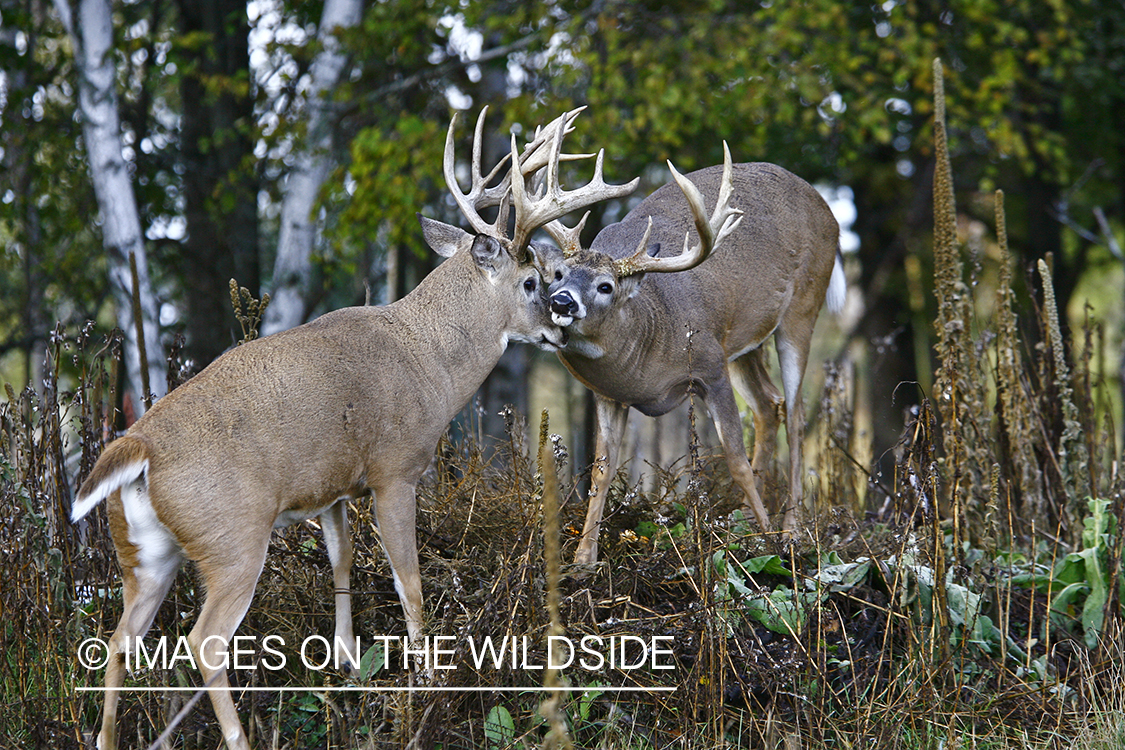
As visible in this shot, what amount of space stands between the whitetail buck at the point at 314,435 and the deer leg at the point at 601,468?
0.66 m

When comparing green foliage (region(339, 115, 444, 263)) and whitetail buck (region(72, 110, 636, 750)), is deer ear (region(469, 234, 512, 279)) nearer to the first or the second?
whitetail buck (region(72, 110, 636, 750))

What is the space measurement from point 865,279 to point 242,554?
11.8 m

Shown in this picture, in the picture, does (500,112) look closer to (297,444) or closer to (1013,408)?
(1013,408)

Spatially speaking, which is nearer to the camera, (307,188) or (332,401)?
(332,401)

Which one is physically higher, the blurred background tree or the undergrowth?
the blurred background tree

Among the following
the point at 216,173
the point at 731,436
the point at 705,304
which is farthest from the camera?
the point at 216,173

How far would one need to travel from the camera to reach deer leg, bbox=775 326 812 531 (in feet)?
18.2

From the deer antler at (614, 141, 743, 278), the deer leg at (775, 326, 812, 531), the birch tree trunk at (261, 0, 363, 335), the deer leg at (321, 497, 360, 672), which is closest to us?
the deer leg at (321, 497, 360, 672)

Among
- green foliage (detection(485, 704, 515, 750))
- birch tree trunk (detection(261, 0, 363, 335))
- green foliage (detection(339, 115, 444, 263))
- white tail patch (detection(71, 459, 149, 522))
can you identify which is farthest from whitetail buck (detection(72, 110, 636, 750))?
green foliage (detection(339, 115, 444, 263))

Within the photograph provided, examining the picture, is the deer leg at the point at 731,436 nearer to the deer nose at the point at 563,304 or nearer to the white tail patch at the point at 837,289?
the deer nose at the point at 563,304

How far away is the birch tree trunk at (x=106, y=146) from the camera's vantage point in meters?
8.41

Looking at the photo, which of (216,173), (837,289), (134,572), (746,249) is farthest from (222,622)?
(216,173)

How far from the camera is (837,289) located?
255 inches

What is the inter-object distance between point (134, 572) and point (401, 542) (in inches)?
35.1
